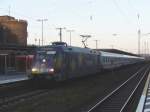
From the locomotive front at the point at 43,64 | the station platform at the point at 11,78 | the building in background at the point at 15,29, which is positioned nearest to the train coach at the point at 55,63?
the locomotive front at the point at 43,64

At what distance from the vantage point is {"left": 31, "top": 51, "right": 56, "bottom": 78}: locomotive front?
87.5ft

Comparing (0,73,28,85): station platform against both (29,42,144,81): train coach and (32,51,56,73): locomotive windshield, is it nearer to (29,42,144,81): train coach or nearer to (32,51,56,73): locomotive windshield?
(29,42,144,81): train coach

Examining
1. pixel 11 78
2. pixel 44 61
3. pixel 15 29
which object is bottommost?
pixel 11 78

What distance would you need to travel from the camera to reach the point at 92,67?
4106cm

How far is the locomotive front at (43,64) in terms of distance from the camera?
26.7 m

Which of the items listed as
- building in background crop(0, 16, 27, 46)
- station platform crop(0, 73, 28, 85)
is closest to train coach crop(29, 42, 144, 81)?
station platform crop(0, 73, 28, 85)

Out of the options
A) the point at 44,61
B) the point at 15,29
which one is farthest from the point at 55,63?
the point at 15,29

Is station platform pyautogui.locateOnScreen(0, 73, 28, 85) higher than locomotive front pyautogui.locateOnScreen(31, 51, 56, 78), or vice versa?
locomotive front pyautogui.locateOnScreen(31, 51, 56, 78)

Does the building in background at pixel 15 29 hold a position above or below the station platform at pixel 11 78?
above

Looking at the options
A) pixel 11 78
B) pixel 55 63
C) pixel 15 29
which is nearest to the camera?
pixel 55 63

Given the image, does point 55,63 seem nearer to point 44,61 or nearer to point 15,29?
point 44,61

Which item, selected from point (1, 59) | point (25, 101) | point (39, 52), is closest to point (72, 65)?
point (39, 52)

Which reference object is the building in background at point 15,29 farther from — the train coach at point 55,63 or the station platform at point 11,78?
the train coach at point 55,63

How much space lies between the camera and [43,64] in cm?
2719
